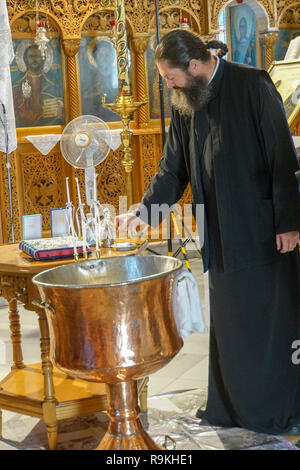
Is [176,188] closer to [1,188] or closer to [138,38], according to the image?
[1,188]

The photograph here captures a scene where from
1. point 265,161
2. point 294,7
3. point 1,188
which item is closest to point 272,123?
point 265,161

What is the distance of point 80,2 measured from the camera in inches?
354

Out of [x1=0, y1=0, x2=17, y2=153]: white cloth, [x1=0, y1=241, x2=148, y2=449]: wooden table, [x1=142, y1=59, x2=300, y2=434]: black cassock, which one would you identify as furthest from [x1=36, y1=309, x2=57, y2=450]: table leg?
[x1=0, y1=0, x2=17, y2=153]: white cloth

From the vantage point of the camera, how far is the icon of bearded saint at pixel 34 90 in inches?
356

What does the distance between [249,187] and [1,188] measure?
6.01 m

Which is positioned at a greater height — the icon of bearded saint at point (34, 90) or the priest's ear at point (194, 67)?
the icon of bearded saint at point (34, 90)

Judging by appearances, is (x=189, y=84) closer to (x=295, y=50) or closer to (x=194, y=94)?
(x=194, y=94)

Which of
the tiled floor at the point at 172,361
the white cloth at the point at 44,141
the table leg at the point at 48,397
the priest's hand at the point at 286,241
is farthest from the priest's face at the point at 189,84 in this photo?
the white cloth at the point at 44,141

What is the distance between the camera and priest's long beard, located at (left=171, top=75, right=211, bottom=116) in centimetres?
316

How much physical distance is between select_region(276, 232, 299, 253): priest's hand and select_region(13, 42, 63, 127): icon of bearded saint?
21.3ft

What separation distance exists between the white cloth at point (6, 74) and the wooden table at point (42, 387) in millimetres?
2020

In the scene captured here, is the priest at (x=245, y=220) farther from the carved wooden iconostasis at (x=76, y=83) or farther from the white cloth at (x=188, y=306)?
the carved wooden iconostasis at (x=76, y=83)

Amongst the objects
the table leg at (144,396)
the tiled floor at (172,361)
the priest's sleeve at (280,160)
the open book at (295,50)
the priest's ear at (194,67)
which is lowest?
the tiled floor at (172,361)

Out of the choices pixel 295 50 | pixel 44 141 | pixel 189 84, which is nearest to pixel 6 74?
pixel 189 84
